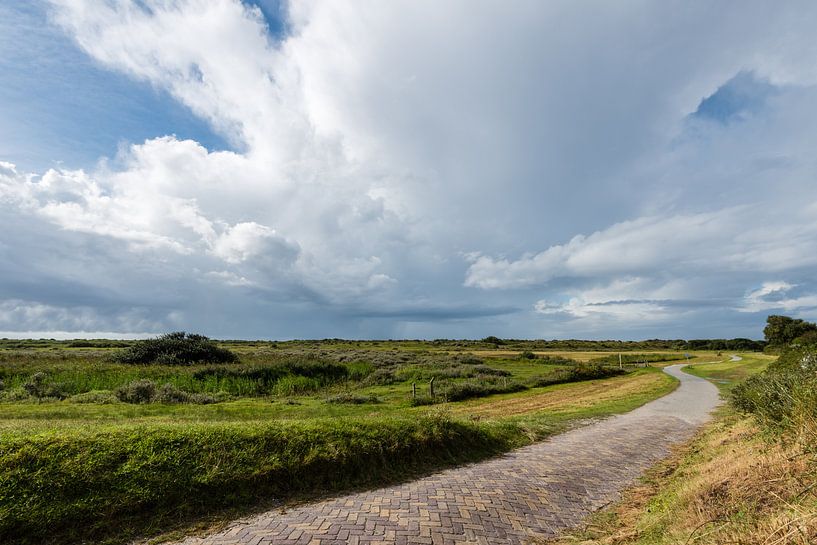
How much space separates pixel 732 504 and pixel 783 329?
4132 inches

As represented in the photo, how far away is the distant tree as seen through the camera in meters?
77.4

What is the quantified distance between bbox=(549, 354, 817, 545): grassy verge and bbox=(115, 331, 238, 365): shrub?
4212 centimetres

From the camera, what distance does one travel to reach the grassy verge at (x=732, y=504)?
4238 millimetres

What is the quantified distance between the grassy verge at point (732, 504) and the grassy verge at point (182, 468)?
13.0ft

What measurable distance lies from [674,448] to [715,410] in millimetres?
10581

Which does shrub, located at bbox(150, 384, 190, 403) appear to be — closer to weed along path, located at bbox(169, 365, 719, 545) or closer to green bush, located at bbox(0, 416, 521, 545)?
green bush, located at bbox(0, 416, 521, 545)

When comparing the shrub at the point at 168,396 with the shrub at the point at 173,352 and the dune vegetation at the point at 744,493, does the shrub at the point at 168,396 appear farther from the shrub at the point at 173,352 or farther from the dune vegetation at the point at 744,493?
the dune vegetation at the point at 744,493

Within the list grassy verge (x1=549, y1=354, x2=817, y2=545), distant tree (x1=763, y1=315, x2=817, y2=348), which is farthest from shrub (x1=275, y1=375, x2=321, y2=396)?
distant tree (x1=763, y1=315, x2=817, y2=348)

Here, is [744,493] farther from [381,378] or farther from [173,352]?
[173,352]

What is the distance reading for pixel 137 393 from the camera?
22.9 metres

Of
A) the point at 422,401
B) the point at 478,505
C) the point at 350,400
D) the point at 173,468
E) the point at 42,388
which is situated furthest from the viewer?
the point at 422,401

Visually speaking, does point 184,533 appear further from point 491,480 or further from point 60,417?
point 60,417

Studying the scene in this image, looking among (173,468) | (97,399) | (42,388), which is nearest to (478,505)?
(173,468)

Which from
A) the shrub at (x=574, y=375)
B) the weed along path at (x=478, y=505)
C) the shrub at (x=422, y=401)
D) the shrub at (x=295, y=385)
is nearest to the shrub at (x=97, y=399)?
the shrub at (x=295, y=385)
